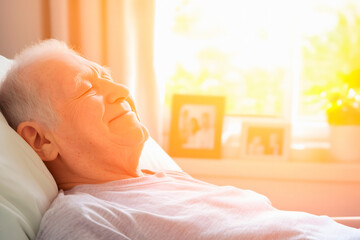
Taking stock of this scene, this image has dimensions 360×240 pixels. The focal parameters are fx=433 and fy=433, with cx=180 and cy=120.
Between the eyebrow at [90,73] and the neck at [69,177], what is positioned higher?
the eyebrow at [90,73]

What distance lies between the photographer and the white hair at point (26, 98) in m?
1.07

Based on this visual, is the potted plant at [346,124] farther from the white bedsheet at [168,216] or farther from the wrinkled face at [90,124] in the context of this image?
the wrinkled face at [90,124]

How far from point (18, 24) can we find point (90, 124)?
1108mm

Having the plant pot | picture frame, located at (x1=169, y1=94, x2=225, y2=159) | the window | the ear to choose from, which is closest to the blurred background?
the window

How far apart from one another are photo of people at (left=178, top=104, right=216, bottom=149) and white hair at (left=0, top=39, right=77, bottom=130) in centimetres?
115

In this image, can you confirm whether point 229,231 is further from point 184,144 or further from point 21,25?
point 21,25

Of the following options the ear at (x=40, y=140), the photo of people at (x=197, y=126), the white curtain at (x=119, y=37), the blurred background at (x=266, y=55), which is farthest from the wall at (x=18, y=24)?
the ear at (x=40, y=140)

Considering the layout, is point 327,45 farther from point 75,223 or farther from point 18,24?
point 75,223

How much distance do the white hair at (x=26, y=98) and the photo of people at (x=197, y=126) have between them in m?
1.15

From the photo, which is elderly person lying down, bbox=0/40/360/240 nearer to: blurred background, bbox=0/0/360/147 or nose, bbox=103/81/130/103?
nose, bbox=103/81/130/103

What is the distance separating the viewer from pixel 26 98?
1072 millimetres

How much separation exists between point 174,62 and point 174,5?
319mm

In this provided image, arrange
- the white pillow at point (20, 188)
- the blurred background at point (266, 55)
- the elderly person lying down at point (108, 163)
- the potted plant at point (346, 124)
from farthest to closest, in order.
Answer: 1. the blurred background at point (266, 55)
2. the potted plant at point (346, 124)
3. the elderly person lying down at point (108, 163)
4. the white pillow at point (20, 188)

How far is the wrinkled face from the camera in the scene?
3.54ft
